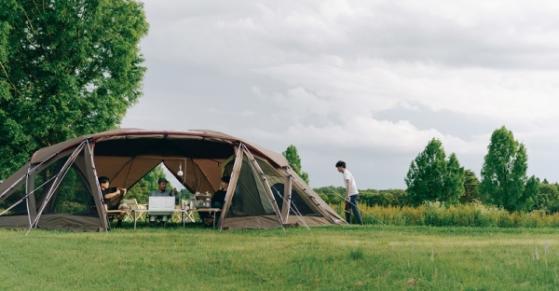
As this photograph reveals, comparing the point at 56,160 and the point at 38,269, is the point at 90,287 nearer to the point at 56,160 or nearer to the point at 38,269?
the point at 38,269

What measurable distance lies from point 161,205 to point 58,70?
10668 mm

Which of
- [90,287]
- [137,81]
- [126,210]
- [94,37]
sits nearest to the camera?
[90,287]

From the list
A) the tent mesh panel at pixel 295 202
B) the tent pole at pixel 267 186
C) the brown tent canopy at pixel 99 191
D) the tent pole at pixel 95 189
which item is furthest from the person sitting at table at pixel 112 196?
the tent mesh panel at pixel 295 202

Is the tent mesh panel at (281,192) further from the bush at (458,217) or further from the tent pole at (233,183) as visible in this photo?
the bush at (458,217)

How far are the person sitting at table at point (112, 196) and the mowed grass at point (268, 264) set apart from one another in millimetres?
3611

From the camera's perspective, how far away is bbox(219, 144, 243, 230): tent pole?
16.7 metres

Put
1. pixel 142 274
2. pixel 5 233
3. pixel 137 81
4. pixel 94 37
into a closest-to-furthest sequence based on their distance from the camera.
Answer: pixel 142 274 < pixel 5 233 < pixel 94 37 < pixel 137 81

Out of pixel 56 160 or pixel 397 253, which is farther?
pixel 56 160

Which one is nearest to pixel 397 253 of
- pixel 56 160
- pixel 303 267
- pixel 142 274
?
pixel 303 267

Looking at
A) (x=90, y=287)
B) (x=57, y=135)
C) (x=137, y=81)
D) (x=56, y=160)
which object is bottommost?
(x=90, y=287)

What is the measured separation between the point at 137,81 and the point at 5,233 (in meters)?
14.7

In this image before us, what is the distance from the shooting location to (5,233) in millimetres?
15359

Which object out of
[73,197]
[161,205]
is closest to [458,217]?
[161,205]

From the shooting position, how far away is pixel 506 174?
143 feet
